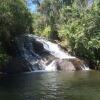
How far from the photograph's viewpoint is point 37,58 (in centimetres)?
5000

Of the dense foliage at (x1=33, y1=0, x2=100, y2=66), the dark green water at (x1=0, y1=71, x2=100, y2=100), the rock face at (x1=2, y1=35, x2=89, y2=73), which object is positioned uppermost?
the dense foliage at (x1=33, y1=0, x2=100, y2=66)

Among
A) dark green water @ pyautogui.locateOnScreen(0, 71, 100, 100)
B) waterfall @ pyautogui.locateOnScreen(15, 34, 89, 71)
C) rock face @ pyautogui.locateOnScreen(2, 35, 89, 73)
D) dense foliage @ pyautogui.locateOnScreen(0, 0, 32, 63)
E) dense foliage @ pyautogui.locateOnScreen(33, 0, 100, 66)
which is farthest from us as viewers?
dense foliage @ pyautogui.locateOnScreen(33, 0, 100, 66)

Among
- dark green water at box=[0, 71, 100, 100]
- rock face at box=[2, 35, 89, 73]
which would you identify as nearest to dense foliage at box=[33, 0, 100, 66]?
rock face at box=[2, 35, 89, 73]

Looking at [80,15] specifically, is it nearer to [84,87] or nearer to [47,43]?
[47,43]

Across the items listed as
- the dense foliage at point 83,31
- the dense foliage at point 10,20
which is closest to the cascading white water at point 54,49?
the dense foliage at point 83,31

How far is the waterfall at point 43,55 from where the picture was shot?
47.8 m

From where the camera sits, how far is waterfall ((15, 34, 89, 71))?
47.8 metres

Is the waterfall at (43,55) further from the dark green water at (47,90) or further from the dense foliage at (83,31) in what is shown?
the dark green water at (47,90)

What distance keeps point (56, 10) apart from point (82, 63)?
33.0 meters

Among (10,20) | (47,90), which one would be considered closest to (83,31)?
(10,20)

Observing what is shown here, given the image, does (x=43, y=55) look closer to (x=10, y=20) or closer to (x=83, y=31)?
(x=83, y=31)

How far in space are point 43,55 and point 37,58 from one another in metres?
1.55

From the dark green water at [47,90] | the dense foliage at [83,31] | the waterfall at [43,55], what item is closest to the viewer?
the dark green water at [47,90]

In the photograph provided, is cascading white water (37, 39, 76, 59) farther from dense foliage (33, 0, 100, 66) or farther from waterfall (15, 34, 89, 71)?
dense foliage (33, 0, 100, 66)
